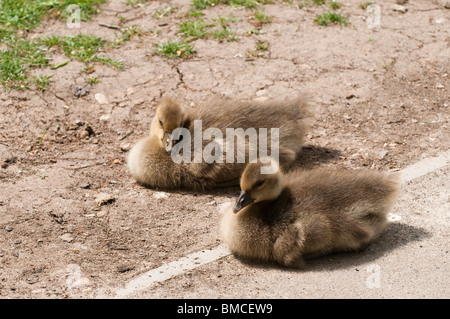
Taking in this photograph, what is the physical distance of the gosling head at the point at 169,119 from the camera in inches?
205

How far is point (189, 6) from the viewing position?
26.0ft

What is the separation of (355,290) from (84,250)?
6.21ft

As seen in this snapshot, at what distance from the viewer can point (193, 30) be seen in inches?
292

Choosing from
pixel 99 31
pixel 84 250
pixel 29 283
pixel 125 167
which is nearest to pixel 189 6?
pixel 99 31

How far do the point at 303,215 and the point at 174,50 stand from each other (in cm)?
353

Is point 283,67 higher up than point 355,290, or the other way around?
point 355,290

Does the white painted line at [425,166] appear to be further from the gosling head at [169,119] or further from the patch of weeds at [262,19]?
the patch of weeds at [262,19]

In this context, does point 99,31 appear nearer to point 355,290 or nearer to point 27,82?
point 27,82

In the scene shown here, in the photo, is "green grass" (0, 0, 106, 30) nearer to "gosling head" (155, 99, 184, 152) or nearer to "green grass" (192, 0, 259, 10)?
"green grass" (192, 0, 259, 10)

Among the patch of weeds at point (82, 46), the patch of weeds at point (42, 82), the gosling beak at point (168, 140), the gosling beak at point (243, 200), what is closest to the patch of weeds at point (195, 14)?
the patch of weeds at point (82, 46)

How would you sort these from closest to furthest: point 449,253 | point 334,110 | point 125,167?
point 449,253
point 125,167
point 334,110

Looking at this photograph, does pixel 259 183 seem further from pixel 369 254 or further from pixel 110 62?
pixel 110 62

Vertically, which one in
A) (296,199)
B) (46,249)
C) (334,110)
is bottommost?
(334,110)

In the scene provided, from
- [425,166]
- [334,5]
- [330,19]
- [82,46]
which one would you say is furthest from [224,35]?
[425,166]
